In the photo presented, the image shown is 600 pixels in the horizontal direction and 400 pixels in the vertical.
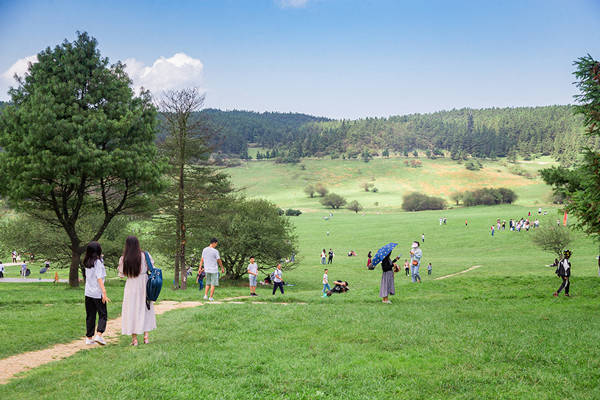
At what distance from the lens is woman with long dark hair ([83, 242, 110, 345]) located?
1028cm

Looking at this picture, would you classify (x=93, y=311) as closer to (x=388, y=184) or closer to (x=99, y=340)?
(x=99, y=340)

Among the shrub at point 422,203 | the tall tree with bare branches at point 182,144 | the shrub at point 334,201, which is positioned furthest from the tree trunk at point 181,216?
the shrub at point 334,201

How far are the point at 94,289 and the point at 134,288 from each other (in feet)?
4.00

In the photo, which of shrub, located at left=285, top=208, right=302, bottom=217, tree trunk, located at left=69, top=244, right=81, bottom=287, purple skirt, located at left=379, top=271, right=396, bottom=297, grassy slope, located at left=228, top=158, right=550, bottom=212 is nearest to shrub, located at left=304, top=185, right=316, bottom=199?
grassy slope, located at left=228, top=158, right=550, bottom=212

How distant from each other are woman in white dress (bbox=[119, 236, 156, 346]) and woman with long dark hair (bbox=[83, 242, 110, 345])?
693 millimetres

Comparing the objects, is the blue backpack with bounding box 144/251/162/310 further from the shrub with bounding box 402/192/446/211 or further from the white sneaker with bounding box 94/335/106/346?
the shrub with bounding box 402/192/446/211

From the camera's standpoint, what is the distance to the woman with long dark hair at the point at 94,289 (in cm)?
1028

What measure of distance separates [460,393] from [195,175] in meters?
25.8

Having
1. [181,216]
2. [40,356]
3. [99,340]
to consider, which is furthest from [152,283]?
[181,216]

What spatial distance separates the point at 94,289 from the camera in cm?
1058

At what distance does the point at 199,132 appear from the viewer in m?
30.5

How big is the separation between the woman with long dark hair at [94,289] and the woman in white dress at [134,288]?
69 centimetres

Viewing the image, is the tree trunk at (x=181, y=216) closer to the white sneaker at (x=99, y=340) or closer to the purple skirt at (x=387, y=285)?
the purple skirt at (x=387, y=285)

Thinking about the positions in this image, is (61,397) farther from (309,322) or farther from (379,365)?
(309,322)
